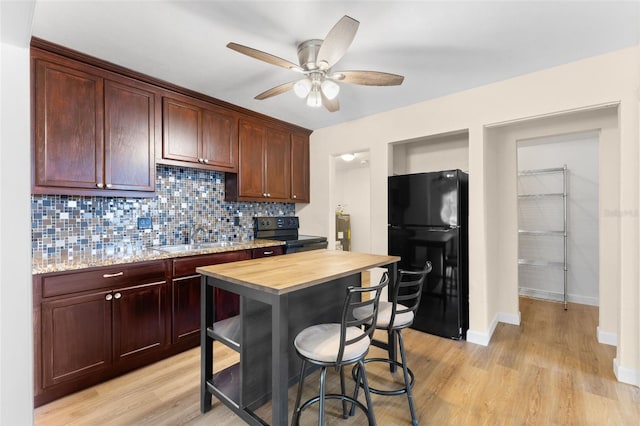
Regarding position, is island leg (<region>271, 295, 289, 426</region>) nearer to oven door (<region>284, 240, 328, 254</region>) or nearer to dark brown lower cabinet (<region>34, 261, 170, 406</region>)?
dark brown lower cabinet (<region>34, 261, 170, 406</region>)

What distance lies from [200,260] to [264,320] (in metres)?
1.19

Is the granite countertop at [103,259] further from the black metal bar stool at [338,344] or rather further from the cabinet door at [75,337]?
the black metal bar stool at [338,344]

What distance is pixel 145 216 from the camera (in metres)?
2.89

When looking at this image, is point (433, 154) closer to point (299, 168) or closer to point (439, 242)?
point (439, 242)

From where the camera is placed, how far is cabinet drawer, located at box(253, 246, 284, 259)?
317cm

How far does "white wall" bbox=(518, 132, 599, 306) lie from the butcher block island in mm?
3266

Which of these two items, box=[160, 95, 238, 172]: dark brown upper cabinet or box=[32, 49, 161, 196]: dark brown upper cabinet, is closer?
box=[32, 49, 161, 196]: dark brown upper cabinet

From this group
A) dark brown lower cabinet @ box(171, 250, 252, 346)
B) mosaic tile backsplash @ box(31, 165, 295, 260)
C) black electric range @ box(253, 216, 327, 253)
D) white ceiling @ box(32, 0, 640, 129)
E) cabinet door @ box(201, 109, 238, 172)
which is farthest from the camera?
black electric range @ box(253, 216, 327, 253)

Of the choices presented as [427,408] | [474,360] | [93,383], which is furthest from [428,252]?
[93,383]

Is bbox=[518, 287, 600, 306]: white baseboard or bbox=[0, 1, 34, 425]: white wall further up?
bbox=[0, 1, 34, 425]: white wall

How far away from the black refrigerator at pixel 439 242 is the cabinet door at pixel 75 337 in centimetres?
266

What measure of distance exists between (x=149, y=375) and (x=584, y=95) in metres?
3.99

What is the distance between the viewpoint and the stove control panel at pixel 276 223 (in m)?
3.85

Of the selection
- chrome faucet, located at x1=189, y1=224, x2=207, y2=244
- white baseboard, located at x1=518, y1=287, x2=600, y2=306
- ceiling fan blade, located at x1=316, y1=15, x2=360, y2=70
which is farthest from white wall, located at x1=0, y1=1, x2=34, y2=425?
white baseboard, located at x1=518, y1=287, x2=600, y2=306
